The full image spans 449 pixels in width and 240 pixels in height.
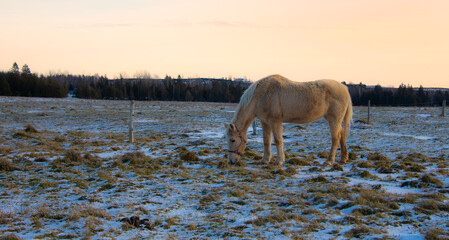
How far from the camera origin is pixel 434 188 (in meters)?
6.42

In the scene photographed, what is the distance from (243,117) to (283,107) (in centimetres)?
122

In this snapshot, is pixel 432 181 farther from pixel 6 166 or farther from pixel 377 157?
pixel 6 166

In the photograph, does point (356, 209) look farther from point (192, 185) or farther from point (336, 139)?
point (336, 139)


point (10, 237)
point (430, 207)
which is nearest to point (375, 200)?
point (430, 207)

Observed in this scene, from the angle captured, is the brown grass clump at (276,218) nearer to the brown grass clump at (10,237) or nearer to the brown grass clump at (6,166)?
the brown grass clump at (10,237)

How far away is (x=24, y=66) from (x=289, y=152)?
5389 inches

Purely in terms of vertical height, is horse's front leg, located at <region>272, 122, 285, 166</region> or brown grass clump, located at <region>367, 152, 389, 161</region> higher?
horse's front leg, located at <region>272, 122, 285, 166</region>

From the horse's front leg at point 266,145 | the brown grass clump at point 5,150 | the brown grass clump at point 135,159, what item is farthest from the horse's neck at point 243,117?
the brown grass clump at point 5,150

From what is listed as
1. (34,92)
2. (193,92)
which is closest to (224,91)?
(193,92)

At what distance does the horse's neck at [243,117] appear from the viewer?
30.0 ft

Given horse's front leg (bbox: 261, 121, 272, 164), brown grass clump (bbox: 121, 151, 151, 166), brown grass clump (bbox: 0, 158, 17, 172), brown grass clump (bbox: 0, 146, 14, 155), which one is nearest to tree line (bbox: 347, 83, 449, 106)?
horse's front leg (bbox: 261, 121, 272, 164)

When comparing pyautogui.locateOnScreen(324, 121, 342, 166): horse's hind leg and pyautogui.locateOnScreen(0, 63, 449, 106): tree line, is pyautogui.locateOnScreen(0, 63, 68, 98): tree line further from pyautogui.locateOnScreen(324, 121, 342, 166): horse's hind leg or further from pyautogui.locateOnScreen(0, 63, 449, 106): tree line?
pyautogui.locateOnScreen(324, 121, 342, 166): horse's hind leg

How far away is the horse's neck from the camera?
30.0ft

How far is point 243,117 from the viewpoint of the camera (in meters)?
9.19
